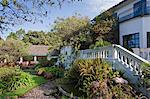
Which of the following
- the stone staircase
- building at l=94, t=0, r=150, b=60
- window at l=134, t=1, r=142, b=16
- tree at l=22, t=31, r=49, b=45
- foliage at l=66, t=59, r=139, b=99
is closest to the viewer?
foliage at l=66, t=59, r=139, b=99

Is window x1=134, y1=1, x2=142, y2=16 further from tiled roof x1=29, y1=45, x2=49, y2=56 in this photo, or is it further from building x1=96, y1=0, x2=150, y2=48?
tiled roof x1=29, y1=45, x2=49, y2=56

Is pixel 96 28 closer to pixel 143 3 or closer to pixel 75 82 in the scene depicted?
pixel 143 3

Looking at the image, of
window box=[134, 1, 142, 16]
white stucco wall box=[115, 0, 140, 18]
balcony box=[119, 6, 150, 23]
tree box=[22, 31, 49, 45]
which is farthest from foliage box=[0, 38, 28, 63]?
tree box=[22, 31, 49, 45]

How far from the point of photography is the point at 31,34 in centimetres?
8819

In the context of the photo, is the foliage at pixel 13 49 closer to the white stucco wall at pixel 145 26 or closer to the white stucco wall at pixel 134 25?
the white stucco wall at pixel 134 25

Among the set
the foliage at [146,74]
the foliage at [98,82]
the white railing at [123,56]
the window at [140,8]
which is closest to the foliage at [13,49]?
the window at [140,8]

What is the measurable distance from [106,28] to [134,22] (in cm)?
259

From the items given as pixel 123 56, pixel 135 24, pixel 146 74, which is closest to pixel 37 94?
pixel 123 56

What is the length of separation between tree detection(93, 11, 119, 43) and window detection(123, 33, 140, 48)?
86 cm

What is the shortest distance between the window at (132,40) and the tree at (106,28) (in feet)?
2.81

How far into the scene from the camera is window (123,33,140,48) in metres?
23.5

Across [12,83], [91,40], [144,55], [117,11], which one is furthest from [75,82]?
[117,11]

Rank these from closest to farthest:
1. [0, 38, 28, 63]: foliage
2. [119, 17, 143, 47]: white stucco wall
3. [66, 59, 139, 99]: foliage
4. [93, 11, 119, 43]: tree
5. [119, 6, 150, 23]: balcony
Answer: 1. [66, 59, 139, 99]: foliage
2. [119, 6, 150, 23]: balcony
3. [119, 17, 143, 47]: white stucco wall
4. [93, 11, 119, 43]: tree
5. [0, 38, 28, 63]: foliage

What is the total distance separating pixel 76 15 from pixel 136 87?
4167 centimetres
